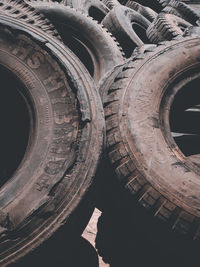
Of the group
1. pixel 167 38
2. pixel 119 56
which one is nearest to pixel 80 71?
pixel 119 56

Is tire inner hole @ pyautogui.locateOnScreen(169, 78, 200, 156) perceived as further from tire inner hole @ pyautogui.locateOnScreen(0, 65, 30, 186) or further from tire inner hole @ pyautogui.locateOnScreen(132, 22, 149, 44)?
tire inner hole @ pyautogui.locateOnScreen(132, 22, 149, 44)

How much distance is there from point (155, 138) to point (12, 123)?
2.52 ft

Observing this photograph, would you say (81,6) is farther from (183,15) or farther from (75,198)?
(75,198)

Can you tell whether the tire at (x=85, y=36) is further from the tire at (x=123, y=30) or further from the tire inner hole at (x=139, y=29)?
the tire inner hole at (x=139, y=29)

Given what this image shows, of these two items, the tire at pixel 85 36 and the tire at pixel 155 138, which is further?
the tire at pixel 85 36

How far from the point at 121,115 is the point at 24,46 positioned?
52 cm

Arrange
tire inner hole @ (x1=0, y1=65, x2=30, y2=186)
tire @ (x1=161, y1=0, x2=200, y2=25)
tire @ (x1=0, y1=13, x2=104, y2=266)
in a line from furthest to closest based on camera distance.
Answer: tire @ (x1=161, y1=0, x2=200, y2=25)
tire inner hole @ (x1=0, y1=65, x2=30, y2=186)
tire @ (x1=0, y1=13, x2=104, y2=266)

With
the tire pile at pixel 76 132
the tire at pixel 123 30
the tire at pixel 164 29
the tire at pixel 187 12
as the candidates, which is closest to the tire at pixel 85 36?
the tire at pixel 123 30

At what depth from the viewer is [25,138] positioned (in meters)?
1.11

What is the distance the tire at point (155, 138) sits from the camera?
85 cm

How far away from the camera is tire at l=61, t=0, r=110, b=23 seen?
7.65 ft

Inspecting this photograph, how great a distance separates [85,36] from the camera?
185 cm

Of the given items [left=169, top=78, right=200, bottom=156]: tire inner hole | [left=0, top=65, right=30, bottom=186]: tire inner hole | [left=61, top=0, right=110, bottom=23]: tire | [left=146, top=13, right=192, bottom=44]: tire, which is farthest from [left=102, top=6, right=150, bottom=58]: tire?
[left=0, top=65, right=30, bottom=186]: tire inner hole

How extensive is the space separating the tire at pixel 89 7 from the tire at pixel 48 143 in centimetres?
151
